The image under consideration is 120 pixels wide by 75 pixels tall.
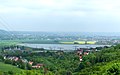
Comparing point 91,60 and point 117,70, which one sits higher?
point 117,70

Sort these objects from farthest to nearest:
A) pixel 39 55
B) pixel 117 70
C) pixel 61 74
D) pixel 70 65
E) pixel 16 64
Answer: pixel 39 55 < pixel 16 64 < pixel 70 65 < pixel 61 74 < pixel 117 70

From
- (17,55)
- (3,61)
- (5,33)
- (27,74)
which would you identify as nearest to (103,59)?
(27,74)

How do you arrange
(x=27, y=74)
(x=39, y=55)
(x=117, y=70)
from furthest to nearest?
(x=39, y=55), (x=27, y=74), (x=117, y=70)

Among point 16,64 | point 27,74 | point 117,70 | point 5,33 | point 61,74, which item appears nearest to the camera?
point 117,70

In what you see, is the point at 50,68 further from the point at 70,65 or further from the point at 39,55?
the point at 39,55

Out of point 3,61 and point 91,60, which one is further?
point 3,61

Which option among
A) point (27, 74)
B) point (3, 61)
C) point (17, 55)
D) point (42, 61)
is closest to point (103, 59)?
point (27, 74)

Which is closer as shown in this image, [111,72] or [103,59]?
[111,72]

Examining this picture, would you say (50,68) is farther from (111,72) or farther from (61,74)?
(111,72)

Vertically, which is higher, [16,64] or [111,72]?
[111,72]
